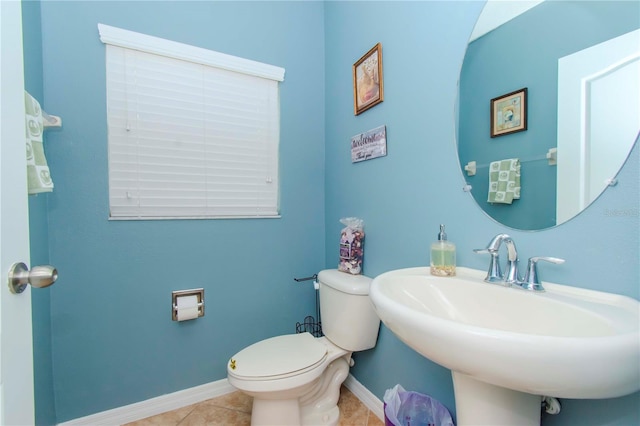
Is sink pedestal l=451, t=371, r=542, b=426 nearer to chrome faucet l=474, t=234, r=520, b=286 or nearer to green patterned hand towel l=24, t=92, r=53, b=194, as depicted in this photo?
chrome faucet l=474, t=234, r=520, b=286

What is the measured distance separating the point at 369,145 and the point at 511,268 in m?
0.86

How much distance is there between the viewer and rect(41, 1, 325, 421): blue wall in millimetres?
1252

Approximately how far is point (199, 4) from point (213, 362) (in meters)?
1.98

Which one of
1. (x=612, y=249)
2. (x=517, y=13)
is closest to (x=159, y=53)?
(x=517, y=13)

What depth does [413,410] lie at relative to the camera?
1.05 meters

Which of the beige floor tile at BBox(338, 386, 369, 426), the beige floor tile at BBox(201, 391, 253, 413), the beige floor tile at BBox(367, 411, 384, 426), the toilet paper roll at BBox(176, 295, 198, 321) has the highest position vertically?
the toilet paper roll at BBox(176, 295, 198, 321)

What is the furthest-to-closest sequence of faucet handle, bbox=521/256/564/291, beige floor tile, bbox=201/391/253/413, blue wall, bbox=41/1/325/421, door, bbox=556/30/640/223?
1. beige floor tile, bbox=201/391/253/413
2. blue wall, bbox=41/1/325/421
3. faucet handle, bbox=521/256/564/291
4. door, bbox=556/30/640/223

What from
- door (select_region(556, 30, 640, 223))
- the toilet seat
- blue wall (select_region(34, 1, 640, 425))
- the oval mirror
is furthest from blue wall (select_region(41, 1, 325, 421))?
door (select_region(556, 30, 640, 223))

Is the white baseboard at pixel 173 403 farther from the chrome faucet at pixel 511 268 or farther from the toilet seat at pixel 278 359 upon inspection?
the chrome faucet at pixel 511 268

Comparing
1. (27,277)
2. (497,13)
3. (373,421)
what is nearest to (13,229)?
(27,277)

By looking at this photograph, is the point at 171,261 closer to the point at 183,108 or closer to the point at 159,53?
the point at 183,108

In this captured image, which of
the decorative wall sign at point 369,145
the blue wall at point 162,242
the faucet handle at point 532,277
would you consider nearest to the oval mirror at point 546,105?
the faucet handle at point 532,277

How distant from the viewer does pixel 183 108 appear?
1.47 metres

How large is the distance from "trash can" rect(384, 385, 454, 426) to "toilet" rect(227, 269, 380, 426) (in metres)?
0.30
